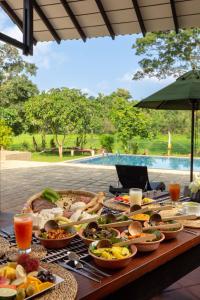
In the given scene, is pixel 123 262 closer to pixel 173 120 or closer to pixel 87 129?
pixel 87 129

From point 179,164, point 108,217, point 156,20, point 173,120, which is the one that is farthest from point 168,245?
point 173,120

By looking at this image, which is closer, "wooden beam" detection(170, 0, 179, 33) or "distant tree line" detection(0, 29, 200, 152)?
"wooden beam" detection(170, 0, 179, 33)

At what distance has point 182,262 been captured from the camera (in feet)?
5.01

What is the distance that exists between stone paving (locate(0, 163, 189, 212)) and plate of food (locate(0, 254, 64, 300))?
423cm

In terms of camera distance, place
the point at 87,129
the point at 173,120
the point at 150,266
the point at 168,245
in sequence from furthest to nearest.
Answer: the point at 173,120 → the point at 87,129 → the point at 168,245 → the point at 150,266

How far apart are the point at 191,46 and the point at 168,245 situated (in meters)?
12.2

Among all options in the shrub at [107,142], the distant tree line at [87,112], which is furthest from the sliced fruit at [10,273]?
the shrub at [107,142]

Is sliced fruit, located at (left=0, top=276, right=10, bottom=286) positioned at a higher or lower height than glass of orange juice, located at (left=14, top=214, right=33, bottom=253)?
lower

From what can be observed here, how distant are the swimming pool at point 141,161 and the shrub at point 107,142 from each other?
2.18 feet

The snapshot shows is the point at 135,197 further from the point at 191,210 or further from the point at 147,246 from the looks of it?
the point at 147,246

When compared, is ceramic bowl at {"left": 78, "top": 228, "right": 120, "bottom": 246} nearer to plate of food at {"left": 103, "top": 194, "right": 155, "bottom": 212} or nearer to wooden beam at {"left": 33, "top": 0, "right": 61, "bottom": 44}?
plate of food at {"left": 103, "top": 194, "right": 155, "bottom": 212}

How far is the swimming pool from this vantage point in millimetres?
12898

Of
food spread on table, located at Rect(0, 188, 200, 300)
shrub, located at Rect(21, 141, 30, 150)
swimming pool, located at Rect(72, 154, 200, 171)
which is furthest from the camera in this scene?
shrub, located at Rect(21, 141, 30, 150)

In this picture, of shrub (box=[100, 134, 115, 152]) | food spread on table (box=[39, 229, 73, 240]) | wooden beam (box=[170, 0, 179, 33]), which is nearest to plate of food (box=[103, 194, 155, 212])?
food spread on table (box=[39, 229, 73, 240])
